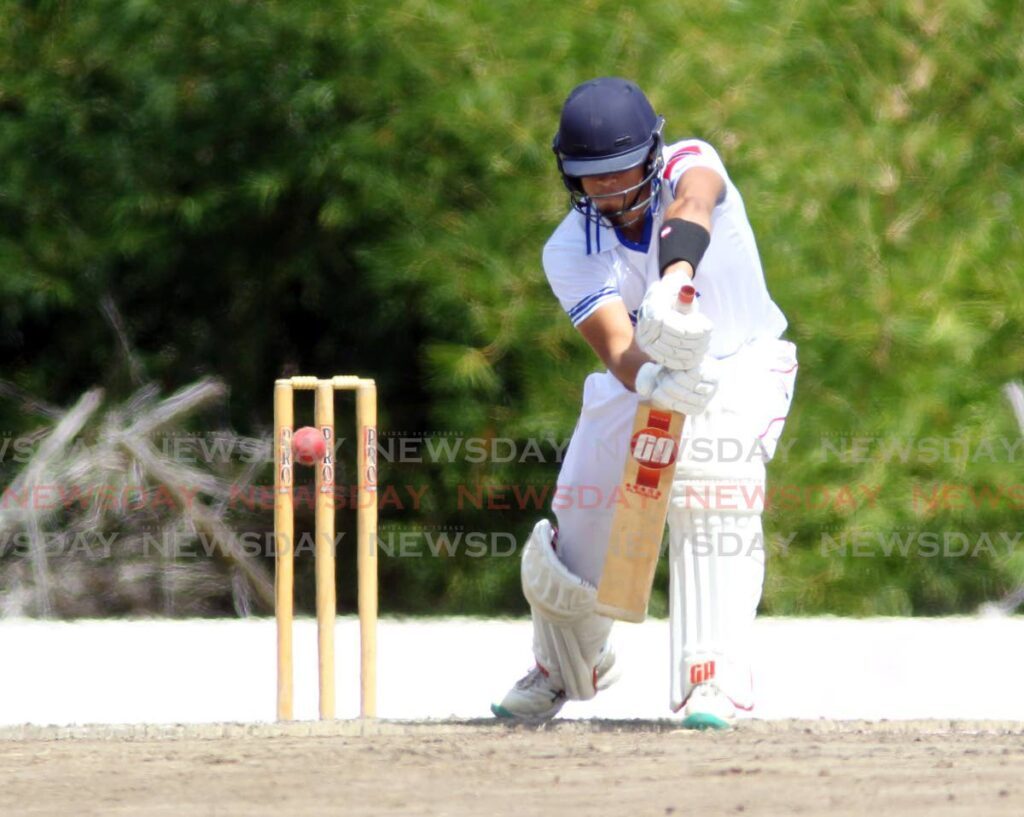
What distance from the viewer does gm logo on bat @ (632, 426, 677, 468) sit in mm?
3623

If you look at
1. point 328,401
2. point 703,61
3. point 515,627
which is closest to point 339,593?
point 515,627

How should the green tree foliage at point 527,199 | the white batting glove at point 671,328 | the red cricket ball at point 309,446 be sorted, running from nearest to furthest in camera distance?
the white batting glove at point 671,328, the red cricket ball at point 309,446, the green tree foliage at point 527,199

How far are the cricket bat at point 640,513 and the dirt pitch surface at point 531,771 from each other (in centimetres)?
29

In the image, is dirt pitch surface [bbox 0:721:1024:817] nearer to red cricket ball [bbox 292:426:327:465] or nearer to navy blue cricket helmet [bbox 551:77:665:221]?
red cricket ball [bbox 292:426:327:465]

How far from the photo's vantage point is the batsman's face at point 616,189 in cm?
372

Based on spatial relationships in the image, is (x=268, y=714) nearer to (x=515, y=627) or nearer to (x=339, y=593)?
(x=515, y=627)

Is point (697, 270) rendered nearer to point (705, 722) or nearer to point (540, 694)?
point (705, 722)

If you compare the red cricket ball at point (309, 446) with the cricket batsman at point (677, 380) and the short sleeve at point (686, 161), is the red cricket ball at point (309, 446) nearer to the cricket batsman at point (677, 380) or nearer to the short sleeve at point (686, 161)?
the cricket batsman at point (677, 380)

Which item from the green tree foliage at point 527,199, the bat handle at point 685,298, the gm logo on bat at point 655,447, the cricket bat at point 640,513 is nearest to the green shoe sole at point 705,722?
the cricket bat at point 640,513

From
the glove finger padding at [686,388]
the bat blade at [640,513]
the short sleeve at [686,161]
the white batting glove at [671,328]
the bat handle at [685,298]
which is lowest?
the bat blade at [640,513]

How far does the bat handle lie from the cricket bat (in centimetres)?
24

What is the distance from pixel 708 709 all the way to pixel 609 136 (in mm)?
1202

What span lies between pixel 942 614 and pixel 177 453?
3042mm

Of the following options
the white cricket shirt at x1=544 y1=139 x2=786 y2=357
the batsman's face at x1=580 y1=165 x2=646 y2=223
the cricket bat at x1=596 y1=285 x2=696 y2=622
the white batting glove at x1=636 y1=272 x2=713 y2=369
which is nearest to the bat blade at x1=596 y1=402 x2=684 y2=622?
the cricket bat at x1=596 y1=285 x2=696 y2=622
